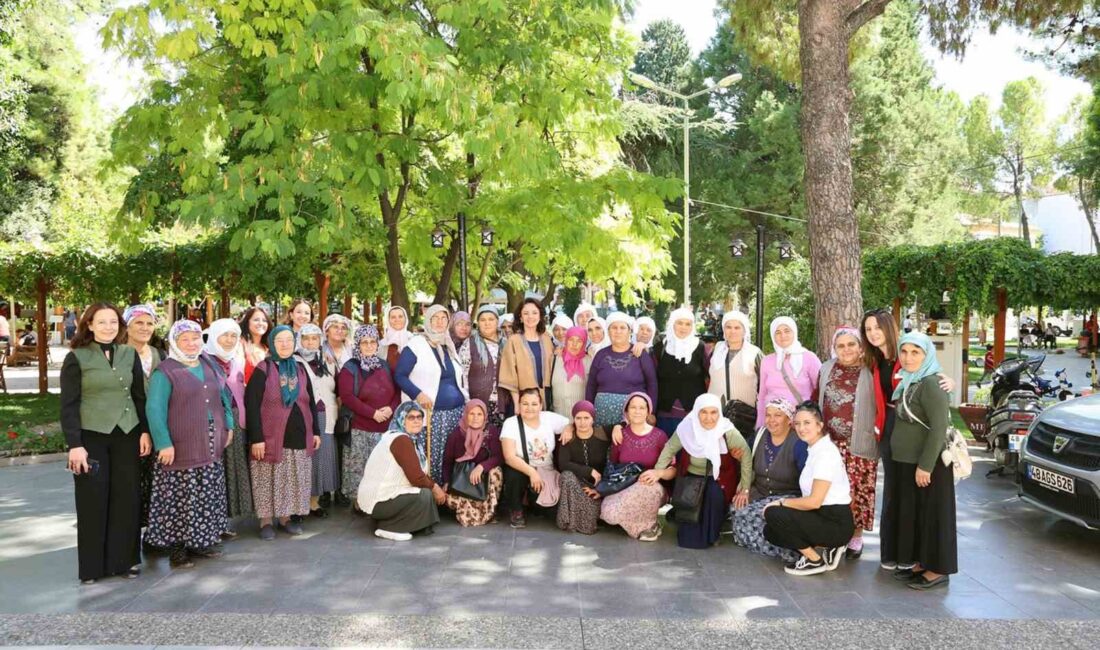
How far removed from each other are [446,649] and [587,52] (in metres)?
8.16

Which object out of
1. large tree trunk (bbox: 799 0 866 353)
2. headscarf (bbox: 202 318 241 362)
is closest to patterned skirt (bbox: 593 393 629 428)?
large tree trunk (bbox: 799 0 866 353)

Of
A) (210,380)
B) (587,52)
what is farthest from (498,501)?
(587,52)

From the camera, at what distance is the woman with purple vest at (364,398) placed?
23.4 feet

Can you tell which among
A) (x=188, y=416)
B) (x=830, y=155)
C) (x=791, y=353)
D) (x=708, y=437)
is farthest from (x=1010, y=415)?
(x=188, y=416)

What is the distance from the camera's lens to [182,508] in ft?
18.7

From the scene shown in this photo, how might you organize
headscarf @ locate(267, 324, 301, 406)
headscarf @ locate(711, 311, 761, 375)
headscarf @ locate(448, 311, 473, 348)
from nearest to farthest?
1. headscarf @ locate(267, 324, 301, 406)
2. headscarf @ locate(711, 311, 761, 375)
3. headscarf @ locate(448, 311, 473, 348)

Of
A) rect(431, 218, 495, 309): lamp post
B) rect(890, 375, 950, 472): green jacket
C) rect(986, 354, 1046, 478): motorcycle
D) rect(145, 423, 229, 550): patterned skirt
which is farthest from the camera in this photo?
rect(431, 218, 495, 309): lamp post

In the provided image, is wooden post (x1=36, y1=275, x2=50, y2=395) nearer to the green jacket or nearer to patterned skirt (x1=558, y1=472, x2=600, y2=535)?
patterned skirt (x1=558, y1=472, x2=600, y2=535)

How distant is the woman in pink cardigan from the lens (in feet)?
21.5

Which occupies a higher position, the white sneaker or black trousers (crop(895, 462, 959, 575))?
black trousers (crop(895, 462, 959, 575))

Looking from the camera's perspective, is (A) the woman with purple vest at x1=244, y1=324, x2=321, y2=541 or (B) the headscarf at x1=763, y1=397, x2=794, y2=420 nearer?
(B) the headscarf at x1=763, y1=397, x2=794, y2=420

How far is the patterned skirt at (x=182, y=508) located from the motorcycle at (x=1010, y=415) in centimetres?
705

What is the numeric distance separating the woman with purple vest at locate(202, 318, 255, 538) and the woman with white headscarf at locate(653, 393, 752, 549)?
341 cm

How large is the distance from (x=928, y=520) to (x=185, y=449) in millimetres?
4939
